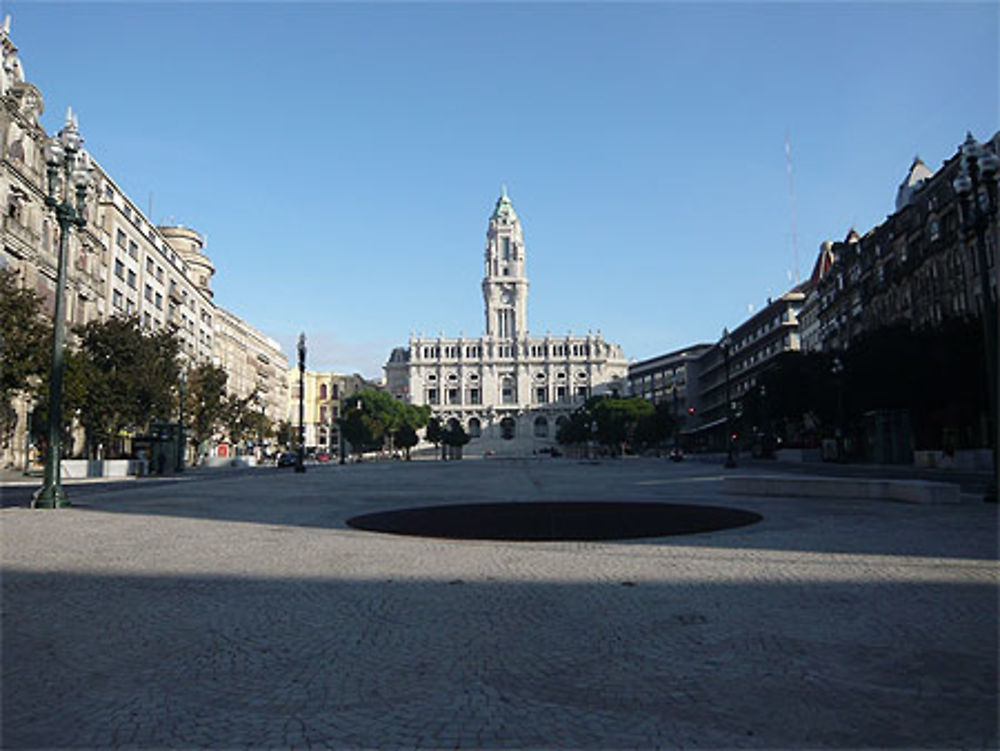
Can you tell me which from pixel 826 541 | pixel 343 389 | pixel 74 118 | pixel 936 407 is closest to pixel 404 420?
pixel 343 389

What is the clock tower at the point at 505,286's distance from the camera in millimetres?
178125

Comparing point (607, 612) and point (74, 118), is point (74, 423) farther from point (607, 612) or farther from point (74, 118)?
point (607, 612)

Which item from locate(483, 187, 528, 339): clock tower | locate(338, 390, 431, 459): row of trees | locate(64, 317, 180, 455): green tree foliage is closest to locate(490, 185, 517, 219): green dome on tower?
locate(483, 187, 528, 339): clock tower

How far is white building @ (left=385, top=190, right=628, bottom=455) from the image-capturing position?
170 m

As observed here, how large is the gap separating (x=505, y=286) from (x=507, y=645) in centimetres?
17569

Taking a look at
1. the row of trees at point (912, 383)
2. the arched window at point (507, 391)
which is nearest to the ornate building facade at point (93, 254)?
the row of trees at point (912, 383)

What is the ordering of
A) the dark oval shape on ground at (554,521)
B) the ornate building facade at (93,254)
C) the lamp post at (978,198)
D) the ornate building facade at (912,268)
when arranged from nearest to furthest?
the dark oval shape on ground at (554,521) → the lamp post at (978,198) → the ornate building facade at (93,254) → the ornate building facade at (912,268)

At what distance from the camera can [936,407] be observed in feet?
131

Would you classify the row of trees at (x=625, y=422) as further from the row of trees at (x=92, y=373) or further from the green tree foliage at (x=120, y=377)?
the green tree foliage at (x=120, y=377)

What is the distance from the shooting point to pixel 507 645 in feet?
16.8

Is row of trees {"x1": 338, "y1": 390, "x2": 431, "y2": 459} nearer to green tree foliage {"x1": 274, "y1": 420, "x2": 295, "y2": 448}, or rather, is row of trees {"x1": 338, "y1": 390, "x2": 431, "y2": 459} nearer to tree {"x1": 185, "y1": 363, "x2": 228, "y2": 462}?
green tree foliage {"x1": 274, "y1": 420, "x2": 295, "y2": 448}

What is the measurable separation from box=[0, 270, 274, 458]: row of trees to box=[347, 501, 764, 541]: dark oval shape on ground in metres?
24.8

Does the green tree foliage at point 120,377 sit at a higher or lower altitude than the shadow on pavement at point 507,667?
higher

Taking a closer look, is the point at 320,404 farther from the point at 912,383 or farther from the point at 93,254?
the point at 912,383
